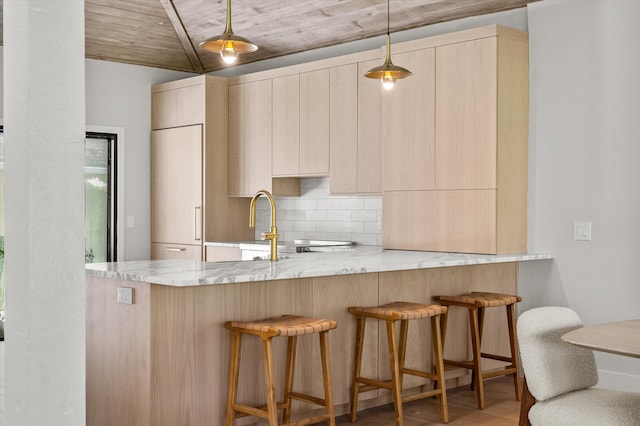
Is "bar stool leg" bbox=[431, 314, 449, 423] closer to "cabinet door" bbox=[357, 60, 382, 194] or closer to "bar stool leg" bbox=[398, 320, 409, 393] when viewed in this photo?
"bar stool leg" bbox=[398, 320, 409, 393]

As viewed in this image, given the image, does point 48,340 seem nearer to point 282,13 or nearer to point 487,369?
point 487,369

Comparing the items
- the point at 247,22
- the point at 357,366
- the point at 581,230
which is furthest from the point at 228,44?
the point at 247,22

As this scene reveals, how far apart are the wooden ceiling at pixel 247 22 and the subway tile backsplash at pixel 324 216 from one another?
1.30 meters

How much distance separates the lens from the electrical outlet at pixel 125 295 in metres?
3.82

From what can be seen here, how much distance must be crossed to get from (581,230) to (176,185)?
383 cm

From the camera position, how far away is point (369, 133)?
608cm

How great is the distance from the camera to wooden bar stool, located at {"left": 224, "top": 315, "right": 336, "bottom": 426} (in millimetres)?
3686

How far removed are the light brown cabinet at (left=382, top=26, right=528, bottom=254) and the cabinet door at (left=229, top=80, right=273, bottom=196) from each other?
1.58 meters

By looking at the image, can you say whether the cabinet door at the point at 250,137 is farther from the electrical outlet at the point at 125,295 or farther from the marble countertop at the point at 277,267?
the electrical outlet at the point at 125,295

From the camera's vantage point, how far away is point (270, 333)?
369 cm

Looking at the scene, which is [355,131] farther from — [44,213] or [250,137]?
[44,213]

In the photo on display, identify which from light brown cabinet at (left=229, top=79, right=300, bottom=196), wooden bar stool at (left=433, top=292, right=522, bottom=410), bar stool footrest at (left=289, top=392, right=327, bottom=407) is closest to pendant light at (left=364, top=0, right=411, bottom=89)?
wooden bar stool at (left=433, top=292, right=522, bottom=410)

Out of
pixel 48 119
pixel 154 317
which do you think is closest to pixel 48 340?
pixel 48 119

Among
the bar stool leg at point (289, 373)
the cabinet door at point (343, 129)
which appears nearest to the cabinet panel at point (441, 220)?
the cabinet door at point (343, 129)
